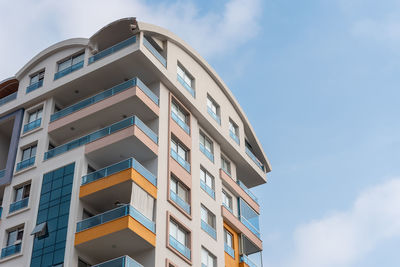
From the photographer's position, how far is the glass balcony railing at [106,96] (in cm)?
4319

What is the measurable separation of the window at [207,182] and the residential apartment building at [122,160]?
119 mm

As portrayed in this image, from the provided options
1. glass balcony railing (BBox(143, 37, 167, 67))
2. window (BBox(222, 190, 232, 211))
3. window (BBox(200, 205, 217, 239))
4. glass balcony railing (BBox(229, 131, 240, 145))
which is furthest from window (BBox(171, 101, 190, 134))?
window (BBox(222, 190, 232, 211))

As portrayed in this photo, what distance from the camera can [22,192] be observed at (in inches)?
1699

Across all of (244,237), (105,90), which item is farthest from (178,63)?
(244,237)

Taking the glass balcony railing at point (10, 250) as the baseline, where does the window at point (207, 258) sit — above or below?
above

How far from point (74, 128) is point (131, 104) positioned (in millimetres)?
4502

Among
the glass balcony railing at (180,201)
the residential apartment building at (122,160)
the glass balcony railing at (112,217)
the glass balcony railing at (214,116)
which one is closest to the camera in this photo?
the glass balcony railing at (112,217)

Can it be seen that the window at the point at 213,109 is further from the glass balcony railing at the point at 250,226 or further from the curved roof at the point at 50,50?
the curved roof at the point at 50,50

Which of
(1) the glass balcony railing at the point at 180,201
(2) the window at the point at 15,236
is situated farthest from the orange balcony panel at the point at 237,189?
(2) the window at the point at 15,236

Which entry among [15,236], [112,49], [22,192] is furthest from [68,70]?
[15,236]

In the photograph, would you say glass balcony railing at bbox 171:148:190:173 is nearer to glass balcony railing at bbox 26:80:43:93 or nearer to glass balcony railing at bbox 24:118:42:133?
glass balcony railing at bbox 24:118:42:133

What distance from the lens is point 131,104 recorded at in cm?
4300

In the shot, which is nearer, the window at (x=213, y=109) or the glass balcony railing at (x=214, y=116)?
the glass balcony railing at (x=214, y=116)

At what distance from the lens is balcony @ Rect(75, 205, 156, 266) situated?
37250 millimetres
